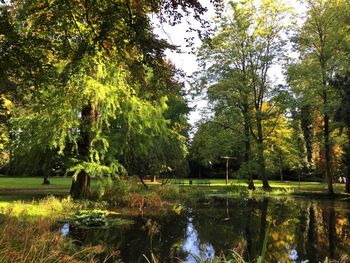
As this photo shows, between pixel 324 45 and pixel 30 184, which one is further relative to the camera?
pixel 30 184

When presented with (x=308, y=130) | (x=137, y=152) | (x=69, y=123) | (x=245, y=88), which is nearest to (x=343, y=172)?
(x=308, y=130)

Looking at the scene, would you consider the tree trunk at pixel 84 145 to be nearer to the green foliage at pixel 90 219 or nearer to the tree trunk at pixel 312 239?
the green foliage at pixel 90 219

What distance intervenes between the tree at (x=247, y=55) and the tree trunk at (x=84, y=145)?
1753 cm

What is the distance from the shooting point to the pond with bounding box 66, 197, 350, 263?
414 inches

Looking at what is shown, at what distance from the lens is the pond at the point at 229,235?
10523 mm

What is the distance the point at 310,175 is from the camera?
181 feet

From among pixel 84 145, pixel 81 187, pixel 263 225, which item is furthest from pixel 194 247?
pixel 81 187

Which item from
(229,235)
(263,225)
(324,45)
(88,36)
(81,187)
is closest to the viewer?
(88,36)

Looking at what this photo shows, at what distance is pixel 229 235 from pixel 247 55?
26.0 meters

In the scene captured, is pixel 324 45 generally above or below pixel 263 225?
above

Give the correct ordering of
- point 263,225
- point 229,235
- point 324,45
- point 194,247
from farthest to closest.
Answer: point 324,45 → point 263,225 → point 229,235 → point 194,247

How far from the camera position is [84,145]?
19.8 meters

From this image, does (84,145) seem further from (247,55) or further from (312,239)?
(247,55)

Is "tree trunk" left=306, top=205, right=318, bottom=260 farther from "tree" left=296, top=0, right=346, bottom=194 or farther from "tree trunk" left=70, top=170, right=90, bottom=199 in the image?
"tree" left=296, top=0, right=346, bottom=194
